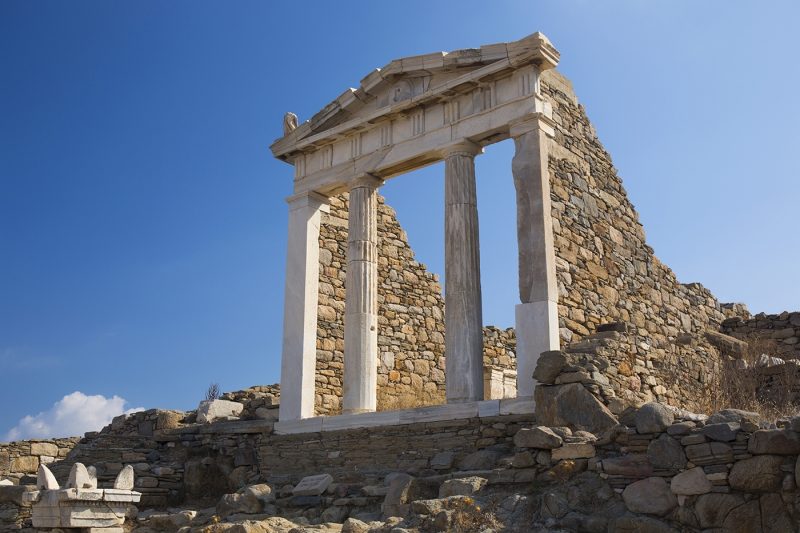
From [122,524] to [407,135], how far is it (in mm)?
7379

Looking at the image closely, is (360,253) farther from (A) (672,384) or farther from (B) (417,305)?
(A) (672,384)

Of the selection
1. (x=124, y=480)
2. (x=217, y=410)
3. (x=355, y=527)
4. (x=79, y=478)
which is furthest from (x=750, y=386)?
(x=79, y=478)

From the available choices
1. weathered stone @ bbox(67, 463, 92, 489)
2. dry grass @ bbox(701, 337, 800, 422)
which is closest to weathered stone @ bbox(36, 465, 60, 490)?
weathered stone @ bbox(67, 463, 92, 489)

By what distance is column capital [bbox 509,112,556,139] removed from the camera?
12.6 metres

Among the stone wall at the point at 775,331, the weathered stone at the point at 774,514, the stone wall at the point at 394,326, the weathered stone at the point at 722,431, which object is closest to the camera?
the weathered stone at the point at 774,514

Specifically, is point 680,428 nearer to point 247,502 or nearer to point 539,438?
point 539,438

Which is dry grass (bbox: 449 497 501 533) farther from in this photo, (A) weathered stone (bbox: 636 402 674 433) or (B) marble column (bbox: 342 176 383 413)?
(B) marble column (bbox: 342 176 383 413)

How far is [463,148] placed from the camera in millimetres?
13391

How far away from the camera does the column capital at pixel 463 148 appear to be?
13.4 m

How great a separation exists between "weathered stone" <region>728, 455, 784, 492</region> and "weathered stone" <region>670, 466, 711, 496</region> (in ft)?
0.79

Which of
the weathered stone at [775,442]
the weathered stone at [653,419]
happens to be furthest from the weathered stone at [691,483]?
the weathered stone at [653,419]

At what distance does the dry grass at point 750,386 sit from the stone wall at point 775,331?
1742 mm

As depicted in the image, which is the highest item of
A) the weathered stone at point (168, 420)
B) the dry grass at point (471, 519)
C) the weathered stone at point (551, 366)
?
the weathered stone at point (551, 366)

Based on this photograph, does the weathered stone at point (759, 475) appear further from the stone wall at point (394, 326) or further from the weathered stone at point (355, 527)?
the stone wall at point (394, 326)
